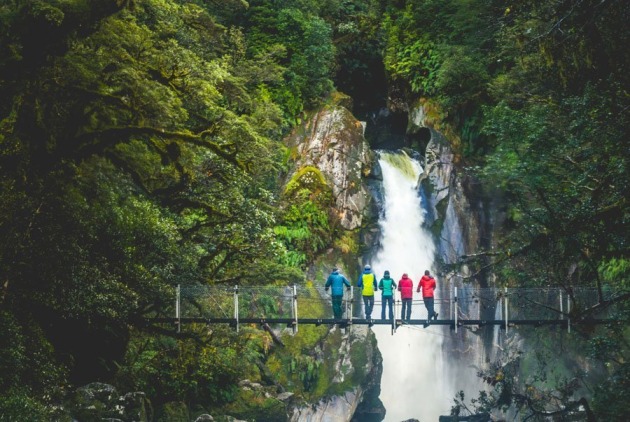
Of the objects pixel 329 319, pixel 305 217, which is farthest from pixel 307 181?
pixel 329 319

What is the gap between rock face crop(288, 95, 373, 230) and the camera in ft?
82.2

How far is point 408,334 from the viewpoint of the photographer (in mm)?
26875

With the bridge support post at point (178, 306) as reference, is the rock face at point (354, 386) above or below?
below

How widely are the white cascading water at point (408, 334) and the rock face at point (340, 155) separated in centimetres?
154

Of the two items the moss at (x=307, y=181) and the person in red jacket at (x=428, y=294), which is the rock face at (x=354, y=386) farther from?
the person in red jacket at (x=428, y=294)

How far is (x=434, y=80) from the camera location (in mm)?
28531

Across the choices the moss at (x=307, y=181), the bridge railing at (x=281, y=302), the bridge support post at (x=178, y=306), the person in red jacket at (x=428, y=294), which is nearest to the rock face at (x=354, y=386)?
the moss at (x=307, y=181)

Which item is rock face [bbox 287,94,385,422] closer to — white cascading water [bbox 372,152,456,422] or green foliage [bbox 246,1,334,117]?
green foliage [bbox 246,1,334,117]

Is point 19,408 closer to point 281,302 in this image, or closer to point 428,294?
point 281,302

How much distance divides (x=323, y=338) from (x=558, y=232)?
9365 millimetres

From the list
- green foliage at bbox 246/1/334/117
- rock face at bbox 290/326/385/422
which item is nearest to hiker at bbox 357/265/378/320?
rock face at bbox 290/326/385/422

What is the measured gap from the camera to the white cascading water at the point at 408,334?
25938 millimetres

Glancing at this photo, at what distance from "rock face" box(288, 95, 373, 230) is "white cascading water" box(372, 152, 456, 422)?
60.6 inches

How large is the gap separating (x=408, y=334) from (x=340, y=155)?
268 inches
